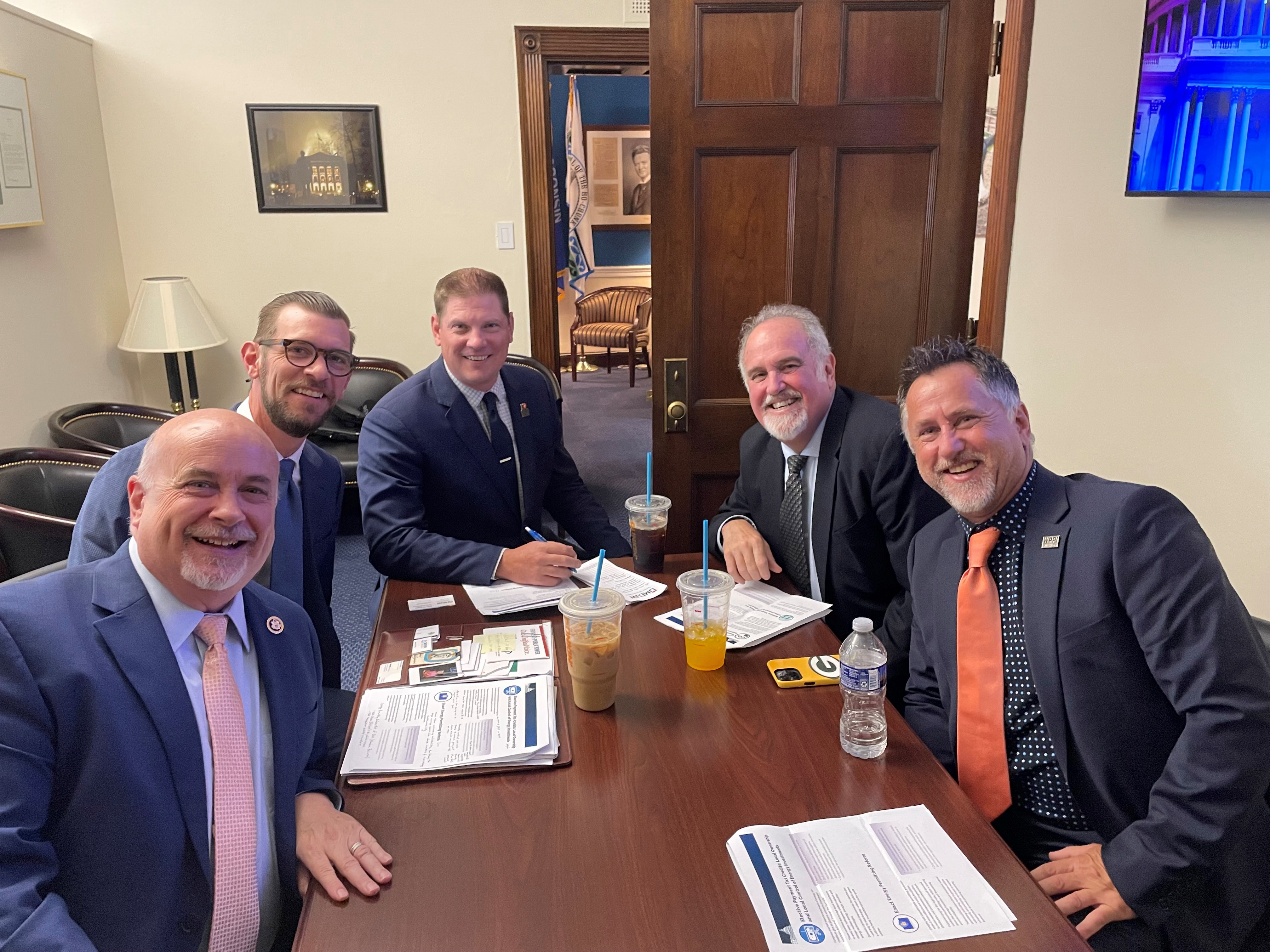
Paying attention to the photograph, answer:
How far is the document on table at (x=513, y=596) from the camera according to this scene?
70.7 inches

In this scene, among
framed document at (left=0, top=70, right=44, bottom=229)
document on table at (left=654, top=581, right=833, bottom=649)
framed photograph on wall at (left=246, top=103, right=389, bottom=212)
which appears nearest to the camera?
document on table at (left=654, top=581, right=833, bottom=649)

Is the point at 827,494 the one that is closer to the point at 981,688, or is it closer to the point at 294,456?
the point at 981,688

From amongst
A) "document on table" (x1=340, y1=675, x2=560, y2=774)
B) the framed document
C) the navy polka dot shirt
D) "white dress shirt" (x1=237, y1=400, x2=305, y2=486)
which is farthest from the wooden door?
the framed document

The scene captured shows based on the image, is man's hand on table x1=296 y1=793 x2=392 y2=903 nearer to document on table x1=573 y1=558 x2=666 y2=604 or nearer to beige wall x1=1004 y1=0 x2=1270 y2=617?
document on table x1=573 y1=558 x2=666 y2=604

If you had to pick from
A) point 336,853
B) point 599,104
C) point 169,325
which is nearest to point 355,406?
point 169,325

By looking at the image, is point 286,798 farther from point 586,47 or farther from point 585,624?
point 586,47

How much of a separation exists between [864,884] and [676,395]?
6.42 ft

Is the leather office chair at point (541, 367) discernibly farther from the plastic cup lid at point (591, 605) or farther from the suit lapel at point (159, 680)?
the suit lapel at point (159, 680)

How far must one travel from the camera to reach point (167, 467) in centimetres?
126

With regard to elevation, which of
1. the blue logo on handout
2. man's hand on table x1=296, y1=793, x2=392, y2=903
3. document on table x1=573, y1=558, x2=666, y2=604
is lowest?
man's hand on table x1=296, y1=793, x2=392, y2=903

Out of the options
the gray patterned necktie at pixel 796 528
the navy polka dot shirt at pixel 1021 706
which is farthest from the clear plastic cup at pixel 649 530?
the navy polka dot shirt at pixel 1021 706

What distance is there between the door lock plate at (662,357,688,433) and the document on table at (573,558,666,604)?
912 millimetres

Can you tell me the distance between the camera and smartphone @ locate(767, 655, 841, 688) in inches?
59.1

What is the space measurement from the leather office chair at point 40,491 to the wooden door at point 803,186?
5.63 ft
